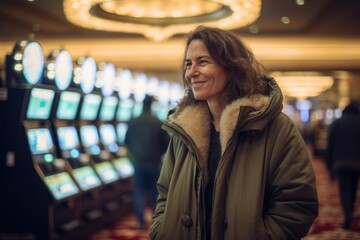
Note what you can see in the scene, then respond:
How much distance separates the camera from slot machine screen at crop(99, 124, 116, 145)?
6.07m

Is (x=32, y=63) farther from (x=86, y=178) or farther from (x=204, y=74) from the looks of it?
(x=204, y=74)

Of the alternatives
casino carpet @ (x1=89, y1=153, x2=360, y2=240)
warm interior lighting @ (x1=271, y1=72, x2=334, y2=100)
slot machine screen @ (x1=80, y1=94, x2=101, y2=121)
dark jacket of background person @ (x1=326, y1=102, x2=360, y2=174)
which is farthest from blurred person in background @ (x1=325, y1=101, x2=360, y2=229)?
warm interior lighting @ (x1=271, y1=72, x2=334, y2=100)

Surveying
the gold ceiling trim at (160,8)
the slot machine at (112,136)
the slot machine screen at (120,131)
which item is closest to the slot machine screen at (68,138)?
the slot machine at (112,136)

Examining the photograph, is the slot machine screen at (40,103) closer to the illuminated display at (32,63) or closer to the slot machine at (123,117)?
the illuminated display at (32,63)

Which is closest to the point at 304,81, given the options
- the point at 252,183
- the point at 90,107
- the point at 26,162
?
the point at 90,107

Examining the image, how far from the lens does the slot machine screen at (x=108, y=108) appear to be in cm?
627

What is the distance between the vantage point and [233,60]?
63.9 inches

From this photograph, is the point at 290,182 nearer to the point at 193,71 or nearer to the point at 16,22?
the point at 193,71

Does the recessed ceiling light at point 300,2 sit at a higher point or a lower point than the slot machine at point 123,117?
higher

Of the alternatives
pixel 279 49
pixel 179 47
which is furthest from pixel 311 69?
pixel 179 47

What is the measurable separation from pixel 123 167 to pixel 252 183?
16.4 feet

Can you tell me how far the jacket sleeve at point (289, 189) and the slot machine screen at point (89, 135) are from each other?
13.4 feet

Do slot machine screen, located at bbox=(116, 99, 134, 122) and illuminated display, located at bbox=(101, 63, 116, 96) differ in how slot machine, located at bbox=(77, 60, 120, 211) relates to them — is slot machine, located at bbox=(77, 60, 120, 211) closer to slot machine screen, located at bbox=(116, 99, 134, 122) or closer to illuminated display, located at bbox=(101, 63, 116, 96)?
illuminated display, located at bbox=(101, 63, 116, 96)

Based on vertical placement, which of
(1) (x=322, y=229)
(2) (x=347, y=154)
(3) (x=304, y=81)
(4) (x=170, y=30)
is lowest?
(1) (x=322, y=229)
